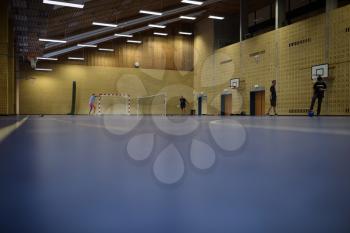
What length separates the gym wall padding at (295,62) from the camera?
53.1 feet

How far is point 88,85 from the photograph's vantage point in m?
33.1

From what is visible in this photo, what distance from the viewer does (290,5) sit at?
24062mm

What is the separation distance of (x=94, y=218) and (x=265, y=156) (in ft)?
4.57

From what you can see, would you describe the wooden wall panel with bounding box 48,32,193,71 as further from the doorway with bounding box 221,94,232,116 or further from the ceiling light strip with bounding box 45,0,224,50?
the doorway with bounding box 221,94,232,116

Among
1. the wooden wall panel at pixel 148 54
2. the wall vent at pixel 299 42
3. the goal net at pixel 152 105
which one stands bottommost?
the goal net at pixel 152 105

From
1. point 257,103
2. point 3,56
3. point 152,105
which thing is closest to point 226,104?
point 257,103

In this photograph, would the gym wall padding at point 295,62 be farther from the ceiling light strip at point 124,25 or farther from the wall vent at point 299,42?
the ceiling light strip at point 124,25

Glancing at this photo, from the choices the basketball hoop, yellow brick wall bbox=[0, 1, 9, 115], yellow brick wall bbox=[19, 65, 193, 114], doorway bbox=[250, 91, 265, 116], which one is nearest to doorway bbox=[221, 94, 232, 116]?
doorway bbox=[250, 91, 265, 116]

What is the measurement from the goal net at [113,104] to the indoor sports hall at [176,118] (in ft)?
0.41

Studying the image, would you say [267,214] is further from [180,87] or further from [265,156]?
[180,87]

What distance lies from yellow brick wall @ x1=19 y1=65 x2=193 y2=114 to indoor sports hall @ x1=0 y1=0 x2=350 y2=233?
0.37 feet

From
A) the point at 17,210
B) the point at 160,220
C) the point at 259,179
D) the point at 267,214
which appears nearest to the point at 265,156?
the point at 259,179

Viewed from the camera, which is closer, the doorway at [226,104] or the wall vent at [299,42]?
the wall vent at [299,42]

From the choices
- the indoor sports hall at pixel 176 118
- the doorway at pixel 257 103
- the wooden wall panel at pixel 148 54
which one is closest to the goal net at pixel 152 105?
the indoor sports hall at pixel 176 118
